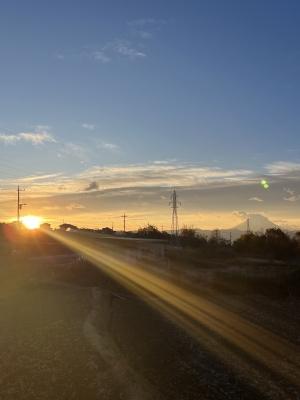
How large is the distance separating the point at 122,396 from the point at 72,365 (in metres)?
2.65

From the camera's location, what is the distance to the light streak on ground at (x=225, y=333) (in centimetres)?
1280

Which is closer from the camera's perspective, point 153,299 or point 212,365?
point 212,365

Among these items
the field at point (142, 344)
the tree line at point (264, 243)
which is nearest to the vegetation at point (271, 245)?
the tree line at point (264, 243)

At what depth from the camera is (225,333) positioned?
17.1m

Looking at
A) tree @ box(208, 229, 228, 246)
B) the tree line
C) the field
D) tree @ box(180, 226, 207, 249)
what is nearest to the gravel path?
the field

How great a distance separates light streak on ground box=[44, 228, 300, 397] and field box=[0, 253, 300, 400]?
→ 4 centimetres

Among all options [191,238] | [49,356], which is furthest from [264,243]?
[49,356]

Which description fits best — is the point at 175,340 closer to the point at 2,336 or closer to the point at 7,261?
the point at 2,336

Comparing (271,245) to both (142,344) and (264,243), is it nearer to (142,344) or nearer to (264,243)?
(264,243)

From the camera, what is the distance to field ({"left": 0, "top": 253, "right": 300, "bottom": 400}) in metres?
10.9

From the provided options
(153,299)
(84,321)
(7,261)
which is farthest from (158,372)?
(7,261)

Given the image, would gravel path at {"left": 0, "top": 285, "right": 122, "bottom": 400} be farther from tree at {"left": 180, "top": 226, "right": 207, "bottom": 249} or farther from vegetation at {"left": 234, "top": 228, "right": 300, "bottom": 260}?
tree at {"left": 180, "top": 226, "right": 207, "bottom": 249}

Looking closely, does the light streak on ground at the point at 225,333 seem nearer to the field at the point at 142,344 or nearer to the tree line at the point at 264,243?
the field at the point at 142,344

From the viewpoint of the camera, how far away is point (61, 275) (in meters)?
32.1
